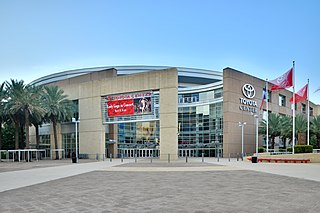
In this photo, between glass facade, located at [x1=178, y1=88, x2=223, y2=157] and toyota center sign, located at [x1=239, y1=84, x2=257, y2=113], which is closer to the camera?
toyota center sign, located at [x1=239, y1=84, x2=257, y2=113]

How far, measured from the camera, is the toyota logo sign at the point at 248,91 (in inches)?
2100

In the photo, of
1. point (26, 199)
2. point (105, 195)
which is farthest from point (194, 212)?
point (26, 199)

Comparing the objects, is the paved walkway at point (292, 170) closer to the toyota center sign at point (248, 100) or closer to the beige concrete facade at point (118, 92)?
the beige concrete facade at point (118, 92)

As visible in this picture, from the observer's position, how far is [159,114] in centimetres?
4156

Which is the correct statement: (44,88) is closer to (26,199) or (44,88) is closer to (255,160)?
(255,160)

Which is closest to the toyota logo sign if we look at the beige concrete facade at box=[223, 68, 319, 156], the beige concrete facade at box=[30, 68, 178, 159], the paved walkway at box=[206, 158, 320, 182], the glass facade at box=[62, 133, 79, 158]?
the beige concrete facade at box=[223, 68, 319, 156]

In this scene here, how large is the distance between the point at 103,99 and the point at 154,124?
14.1m

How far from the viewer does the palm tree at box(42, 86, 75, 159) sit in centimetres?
4622

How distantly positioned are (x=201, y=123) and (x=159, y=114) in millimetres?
16890

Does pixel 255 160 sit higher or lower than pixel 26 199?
lower

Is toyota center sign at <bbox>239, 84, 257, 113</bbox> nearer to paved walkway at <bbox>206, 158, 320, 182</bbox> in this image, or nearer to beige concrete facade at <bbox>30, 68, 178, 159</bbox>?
beige concrete facade at <bbox>30, 68, 178, 159</bbox>

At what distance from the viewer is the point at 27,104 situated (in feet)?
137

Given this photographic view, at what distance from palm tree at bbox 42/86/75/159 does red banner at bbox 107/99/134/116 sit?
707 centimetres

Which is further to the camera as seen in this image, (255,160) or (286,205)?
(255,160)
